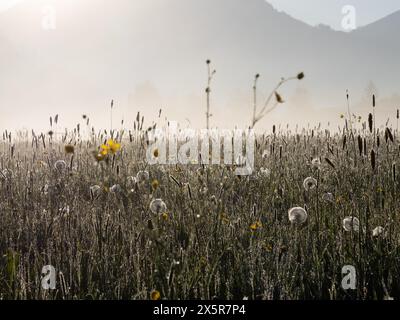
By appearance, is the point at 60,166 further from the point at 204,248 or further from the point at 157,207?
the point at 204,248

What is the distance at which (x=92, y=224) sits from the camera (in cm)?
338

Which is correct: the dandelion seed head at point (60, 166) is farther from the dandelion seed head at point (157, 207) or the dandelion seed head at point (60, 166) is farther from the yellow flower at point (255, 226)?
the yellow flower at point (255, 226)

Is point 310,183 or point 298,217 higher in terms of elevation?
point 310,183

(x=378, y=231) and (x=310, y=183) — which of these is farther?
(x=310, y=183)

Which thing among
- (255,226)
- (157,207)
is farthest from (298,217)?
(157,207)

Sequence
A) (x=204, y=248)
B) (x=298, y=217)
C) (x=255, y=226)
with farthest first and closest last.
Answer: (x=298, y=217) → (x=255, y=226) → (x=204, y=248)

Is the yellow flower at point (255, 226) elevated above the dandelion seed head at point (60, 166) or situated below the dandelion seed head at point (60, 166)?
below

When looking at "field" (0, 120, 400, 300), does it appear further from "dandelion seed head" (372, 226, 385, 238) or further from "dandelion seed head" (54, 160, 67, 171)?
"dandelion seed head" (54, 160, 67, 171)

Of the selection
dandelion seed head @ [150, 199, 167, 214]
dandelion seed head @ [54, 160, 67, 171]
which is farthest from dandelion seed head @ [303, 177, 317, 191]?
dandelion seed head @ [54, 160, 67, 171]

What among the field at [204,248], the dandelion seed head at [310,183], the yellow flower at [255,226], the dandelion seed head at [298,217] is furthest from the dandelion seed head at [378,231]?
the dandelion seed head at [310,183]

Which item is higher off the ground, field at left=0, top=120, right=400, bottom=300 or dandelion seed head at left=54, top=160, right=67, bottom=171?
dandelion seed head at left=54, top=160, right=67, bottom=171
